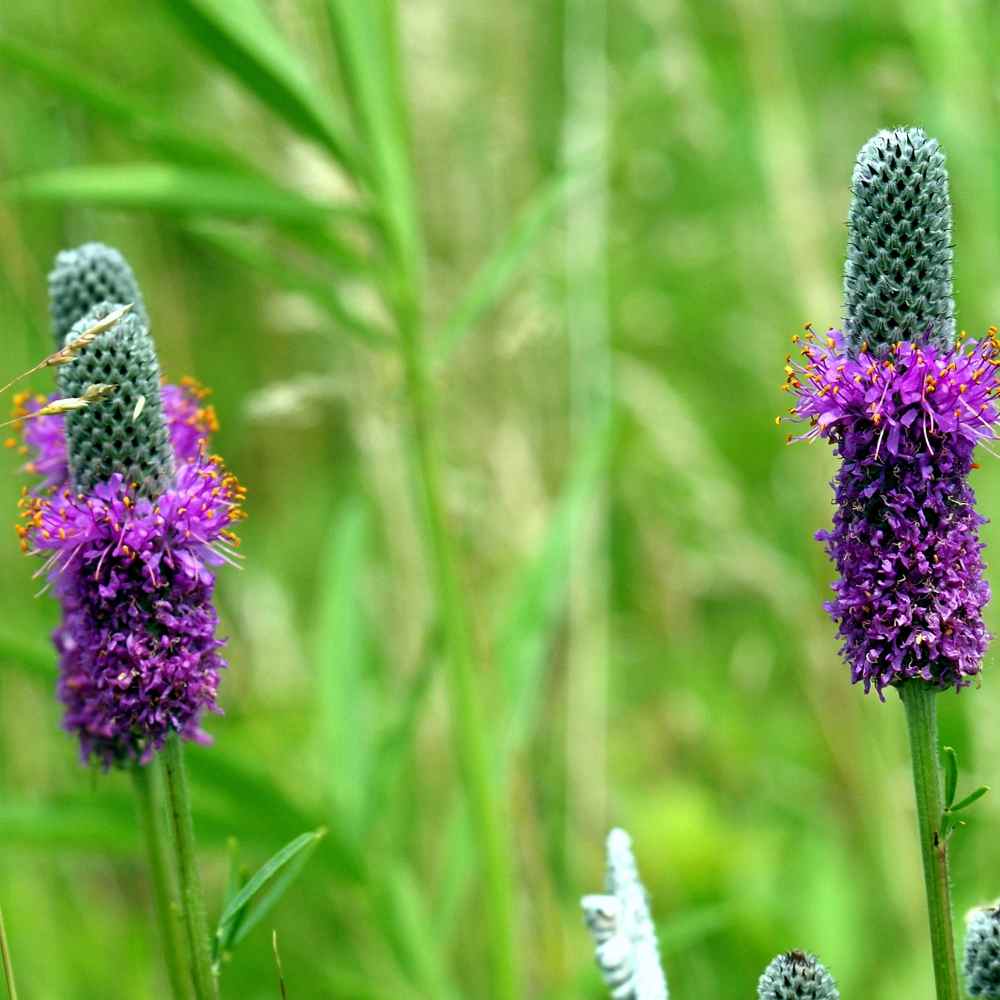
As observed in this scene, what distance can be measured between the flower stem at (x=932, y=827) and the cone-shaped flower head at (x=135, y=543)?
108 cm

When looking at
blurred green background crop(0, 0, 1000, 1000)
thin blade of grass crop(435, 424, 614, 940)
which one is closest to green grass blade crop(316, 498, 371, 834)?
blurred green background crop(0, 0, 1000, 1000)

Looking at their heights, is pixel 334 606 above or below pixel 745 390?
below

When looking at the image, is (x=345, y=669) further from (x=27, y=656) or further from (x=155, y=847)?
(x=155, y=847)

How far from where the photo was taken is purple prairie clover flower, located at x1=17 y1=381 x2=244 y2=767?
2.27 metres

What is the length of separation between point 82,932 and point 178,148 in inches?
115

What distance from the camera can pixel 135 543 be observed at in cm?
227

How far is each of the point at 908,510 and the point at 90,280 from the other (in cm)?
155

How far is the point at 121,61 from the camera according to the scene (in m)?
7.21

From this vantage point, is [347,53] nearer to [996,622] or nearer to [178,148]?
[178,148]

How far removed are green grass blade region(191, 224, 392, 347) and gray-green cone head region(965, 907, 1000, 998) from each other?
2337 mm

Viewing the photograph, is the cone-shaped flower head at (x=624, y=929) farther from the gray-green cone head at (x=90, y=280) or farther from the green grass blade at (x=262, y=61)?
the green grass blade at (x=262, y=61)

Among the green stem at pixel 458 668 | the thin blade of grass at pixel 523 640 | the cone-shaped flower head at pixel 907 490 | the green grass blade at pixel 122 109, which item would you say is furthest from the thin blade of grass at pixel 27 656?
the cone-shaped flower head at pixel 907 490

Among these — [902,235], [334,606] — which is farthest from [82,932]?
[902,235]

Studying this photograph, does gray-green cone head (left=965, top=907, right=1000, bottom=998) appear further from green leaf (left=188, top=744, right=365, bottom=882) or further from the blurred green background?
green leaf (left=188, top=744, right=365, bottom=882)
